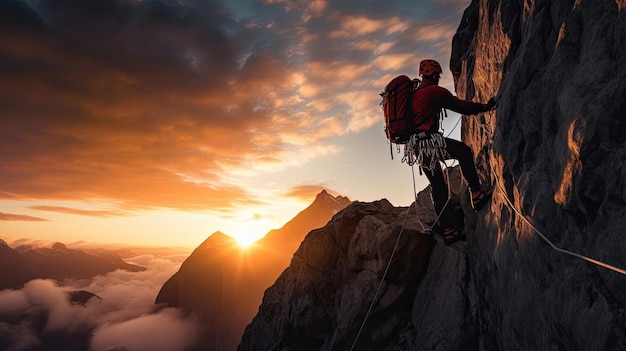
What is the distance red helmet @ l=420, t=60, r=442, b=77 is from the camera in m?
9.65

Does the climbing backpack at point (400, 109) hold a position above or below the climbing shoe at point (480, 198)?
above

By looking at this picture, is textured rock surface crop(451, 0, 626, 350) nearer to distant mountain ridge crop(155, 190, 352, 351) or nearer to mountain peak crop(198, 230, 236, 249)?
distant mountain ridge crop(155, 190, 352, 351)

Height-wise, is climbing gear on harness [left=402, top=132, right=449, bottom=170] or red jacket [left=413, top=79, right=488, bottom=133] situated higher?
red jacket [left=413, top=79, right=488, bottom=133]

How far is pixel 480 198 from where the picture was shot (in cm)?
851

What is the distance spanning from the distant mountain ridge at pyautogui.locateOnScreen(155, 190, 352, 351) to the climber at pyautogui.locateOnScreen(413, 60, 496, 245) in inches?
5074

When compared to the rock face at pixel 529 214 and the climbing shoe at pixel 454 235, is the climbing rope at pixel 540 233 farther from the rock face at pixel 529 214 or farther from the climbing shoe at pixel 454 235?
the climbing shoe at pixel 454 235

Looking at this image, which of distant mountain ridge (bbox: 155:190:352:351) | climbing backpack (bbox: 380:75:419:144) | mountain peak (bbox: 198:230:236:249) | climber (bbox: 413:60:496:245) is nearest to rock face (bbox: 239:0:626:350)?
climber (bbox: 413:60:496:245)

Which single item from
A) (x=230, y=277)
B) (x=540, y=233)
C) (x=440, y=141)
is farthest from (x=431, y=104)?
(x=230, y=277)

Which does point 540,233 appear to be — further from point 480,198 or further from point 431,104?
point 431,104

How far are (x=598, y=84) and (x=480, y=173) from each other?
5.51 meters

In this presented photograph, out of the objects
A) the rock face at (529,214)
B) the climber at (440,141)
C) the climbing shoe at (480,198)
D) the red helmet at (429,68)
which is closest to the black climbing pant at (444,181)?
the climber at (440,141)

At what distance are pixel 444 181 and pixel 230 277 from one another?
157269 millimetres

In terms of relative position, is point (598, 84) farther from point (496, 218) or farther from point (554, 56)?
point (496, 218)

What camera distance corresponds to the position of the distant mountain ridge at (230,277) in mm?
138000
